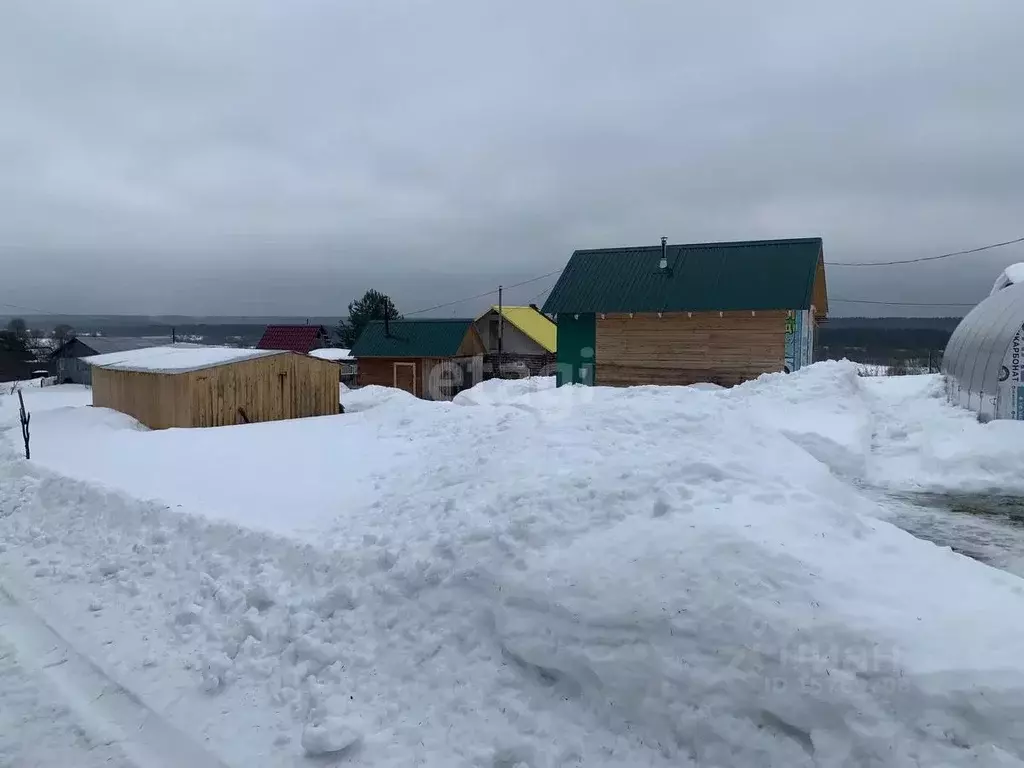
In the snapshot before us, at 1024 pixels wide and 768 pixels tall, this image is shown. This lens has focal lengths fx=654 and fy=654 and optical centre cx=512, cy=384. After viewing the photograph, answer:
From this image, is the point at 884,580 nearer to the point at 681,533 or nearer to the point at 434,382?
the point at 681,533

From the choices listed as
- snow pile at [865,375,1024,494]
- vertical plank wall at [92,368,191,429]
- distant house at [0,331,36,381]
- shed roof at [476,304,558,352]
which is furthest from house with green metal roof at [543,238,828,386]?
distant house at [0,331,36,381]

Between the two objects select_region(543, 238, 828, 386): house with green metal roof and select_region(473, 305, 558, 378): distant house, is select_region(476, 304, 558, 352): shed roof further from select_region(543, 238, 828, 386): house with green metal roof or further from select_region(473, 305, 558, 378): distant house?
select_region(543, 238, 828, 386): house with green metal roof

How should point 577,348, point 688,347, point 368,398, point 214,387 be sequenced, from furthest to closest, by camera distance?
point 368,398
point 577,348
point 688,347
point 214,387

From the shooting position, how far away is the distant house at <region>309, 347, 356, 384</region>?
39.6 metres

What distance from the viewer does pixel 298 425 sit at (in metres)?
15.2

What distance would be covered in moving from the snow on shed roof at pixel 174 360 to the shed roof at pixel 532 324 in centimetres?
2106

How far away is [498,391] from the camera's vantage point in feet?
81.7

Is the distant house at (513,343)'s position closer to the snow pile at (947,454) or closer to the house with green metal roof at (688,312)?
the house with green metal roof at (688,312)

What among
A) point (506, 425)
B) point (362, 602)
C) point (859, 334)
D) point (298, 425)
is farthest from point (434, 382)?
point (859, 334)

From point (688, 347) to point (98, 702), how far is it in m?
18.2

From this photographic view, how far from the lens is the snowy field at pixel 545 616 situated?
151 inches

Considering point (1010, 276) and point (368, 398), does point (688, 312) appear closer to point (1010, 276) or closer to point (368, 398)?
point (1010, 276)

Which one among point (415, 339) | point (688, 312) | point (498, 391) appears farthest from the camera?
point (415, 339)

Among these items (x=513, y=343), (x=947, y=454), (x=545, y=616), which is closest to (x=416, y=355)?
(x=513, y=343)
